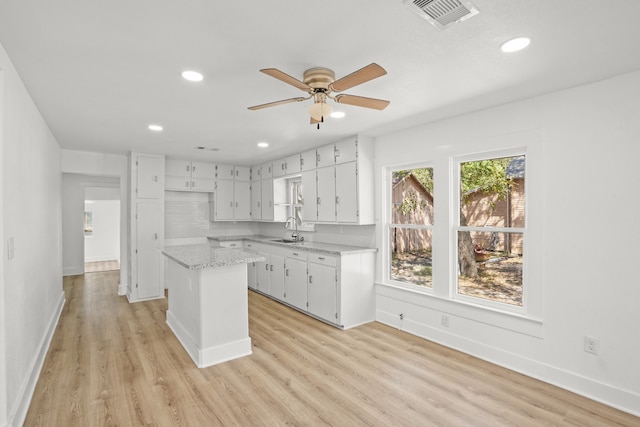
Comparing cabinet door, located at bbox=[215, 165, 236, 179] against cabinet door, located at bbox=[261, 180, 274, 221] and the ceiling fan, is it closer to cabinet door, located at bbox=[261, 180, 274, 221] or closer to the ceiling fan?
cabinet door, located at bbox=[261, 180, 274, 221]

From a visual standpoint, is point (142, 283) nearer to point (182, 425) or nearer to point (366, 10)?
point (182, 425)

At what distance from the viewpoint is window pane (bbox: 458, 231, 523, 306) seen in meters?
3.04

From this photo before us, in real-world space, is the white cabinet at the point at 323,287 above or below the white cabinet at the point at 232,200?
below

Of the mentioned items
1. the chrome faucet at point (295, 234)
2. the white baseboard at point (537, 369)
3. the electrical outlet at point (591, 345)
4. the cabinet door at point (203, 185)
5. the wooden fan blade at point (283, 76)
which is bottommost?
the white baseboard at point (537, 369)

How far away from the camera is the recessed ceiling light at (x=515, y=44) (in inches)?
72.8

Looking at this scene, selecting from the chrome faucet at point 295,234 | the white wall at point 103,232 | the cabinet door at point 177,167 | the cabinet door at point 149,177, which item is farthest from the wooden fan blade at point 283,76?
the white wall at point 103,232

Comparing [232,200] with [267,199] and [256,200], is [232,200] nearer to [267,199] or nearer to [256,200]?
[256,200]

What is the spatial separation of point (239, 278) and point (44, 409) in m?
1.67

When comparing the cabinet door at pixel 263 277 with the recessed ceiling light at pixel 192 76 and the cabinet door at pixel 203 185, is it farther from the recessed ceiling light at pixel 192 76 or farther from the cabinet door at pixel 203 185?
the recessed ceiling light at pixel 192 76

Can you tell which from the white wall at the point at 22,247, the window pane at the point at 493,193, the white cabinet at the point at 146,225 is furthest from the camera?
the white cabinet at the point at 146,225

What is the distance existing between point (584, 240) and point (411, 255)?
176 cm

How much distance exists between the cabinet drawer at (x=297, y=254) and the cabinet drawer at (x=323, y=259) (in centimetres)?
14

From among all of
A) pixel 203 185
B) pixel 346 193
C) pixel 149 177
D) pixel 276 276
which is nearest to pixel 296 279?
pixel 276 276

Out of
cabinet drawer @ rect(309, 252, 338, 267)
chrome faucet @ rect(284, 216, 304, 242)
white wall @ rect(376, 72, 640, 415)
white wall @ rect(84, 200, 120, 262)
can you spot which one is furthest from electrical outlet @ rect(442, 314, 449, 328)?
white wall @ rect(84, 200, 120, 262)
